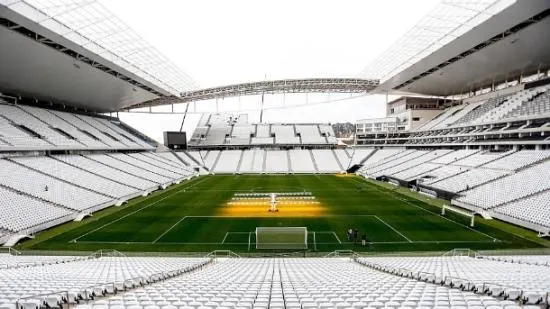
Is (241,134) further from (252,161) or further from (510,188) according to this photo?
(510,188)

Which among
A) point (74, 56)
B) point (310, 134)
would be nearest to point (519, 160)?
point (74, 56)

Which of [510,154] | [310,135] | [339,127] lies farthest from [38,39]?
[339,127]

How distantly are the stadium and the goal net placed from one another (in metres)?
A: 0.13

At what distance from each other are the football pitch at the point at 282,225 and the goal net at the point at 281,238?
0.51 m

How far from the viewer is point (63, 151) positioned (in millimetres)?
38125

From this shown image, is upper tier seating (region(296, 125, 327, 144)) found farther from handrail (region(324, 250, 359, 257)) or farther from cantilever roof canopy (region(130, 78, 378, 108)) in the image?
handrail (region(324, 250, 359, 257))

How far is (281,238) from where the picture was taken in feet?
67.2

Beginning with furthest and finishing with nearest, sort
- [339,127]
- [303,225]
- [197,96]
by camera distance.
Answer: [339,127] → [197,96] → [303,225]

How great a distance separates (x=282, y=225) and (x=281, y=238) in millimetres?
3394

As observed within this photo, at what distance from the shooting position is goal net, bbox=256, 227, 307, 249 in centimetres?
1947

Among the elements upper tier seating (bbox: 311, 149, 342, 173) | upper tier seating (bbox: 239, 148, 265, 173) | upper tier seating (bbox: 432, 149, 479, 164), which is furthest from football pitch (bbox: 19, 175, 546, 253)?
upper tier seating (bbox: 239, 148, 265, 173)

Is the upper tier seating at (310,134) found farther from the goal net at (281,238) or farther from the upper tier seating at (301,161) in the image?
the goal net at (281,238)

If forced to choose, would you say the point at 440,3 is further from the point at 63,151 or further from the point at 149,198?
the point at 63,151

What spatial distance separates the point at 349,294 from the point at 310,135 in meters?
68.2
